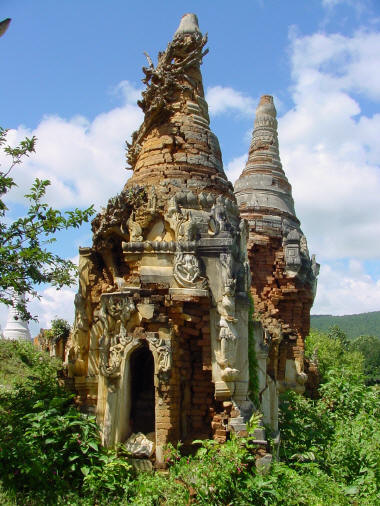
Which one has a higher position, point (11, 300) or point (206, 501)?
point (11, 300)

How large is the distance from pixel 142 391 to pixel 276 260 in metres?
8.77

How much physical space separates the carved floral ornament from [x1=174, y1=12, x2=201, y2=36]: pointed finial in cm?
Answer: 690

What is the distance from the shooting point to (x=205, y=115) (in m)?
11.9

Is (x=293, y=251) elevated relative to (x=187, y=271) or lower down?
elevated

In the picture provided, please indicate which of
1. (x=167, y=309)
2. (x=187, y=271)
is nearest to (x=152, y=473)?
(x=167, y=309)

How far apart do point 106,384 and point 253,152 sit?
13.5 metres

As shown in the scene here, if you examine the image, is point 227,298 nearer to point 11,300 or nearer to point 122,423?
point 122,423

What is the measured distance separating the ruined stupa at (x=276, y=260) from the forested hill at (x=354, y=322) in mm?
100072

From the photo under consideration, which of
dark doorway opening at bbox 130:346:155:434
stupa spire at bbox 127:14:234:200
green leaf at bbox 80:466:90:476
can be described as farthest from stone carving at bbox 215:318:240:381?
stupa spire at bbox 127:14:234:200

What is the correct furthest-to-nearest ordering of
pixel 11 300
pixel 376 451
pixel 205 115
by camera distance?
1. pixel 205 115
2. pixel 376 451
3. pixel 11 300

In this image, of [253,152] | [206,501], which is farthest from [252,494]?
[253,152]

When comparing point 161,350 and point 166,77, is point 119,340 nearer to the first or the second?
point 161,350

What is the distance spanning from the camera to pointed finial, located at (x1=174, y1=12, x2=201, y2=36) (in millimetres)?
12484

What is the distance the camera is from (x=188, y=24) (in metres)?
12.6
